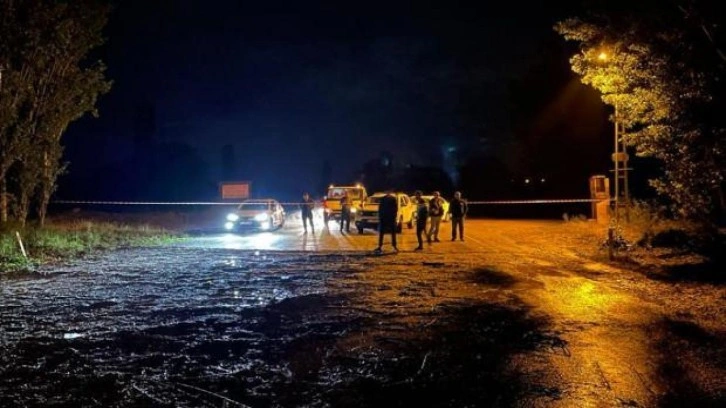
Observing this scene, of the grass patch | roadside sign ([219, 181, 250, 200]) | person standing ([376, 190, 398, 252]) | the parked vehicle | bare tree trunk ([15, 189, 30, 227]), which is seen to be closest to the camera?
the grass patch

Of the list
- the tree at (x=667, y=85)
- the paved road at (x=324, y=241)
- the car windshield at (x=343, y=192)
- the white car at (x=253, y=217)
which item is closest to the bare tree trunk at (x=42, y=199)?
the paved road at (x=324, y=241)

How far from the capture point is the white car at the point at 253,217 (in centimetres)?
2683

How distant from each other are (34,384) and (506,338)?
17.2 ft

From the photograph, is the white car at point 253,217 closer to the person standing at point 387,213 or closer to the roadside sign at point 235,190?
the person standing at point 387,213

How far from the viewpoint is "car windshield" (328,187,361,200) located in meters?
31.1

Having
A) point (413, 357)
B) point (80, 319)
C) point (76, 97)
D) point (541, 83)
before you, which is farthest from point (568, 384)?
point (541, 83)

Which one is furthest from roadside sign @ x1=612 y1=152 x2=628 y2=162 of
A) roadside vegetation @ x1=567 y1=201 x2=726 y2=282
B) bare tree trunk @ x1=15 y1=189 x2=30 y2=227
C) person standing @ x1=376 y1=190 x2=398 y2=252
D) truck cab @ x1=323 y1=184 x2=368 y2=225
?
bare tree trunk @ x1=15 y1=189 x2=30 y2=227

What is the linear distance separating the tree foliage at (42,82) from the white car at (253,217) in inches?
279

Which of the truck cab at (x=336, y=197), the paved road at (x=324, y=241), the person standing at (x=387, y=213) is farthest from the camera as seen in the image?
the truck cab at (x=336, y=197)

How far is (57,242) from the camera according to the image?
18.8m

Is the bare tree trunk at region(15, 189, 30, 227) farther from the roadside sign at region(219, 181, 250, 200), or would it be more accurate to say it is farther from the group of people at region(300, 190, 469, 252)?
the roadside sign at region(219, 181, 250, 200)

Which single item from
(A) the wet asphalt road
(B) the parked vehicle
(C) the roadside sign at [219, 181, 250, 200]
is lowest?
(A) the wet asphalt road

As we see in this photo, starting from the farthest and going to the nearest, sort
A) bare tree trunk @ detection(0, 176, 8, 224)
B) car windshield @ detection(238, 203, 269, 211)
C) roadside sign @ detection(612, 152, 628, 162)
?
1. car windshield @ detection(238, 203, 269, 211)
2. bare tree trunk @ detection(0, 176, 8, 224)
3. roadside sign @ detection(612, 152, 628, 162)

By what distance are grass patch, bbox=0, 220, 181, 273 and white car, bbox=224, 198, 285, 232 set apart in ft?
10.1
